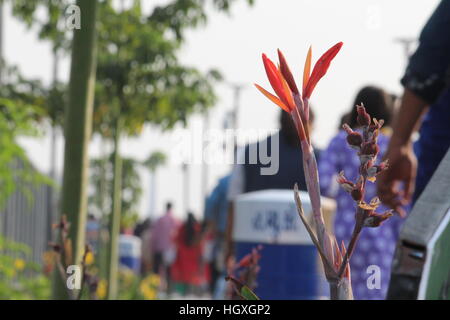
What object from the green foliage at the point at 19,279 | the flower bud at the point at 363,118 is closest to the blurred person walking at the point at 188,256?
the green foliage at the point at 19,279

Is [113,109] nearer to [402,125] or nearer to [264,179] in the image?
[264,179]

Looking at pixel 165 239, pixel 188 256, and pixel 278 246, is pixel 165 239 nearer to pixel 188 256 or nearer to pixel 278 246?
pixel 188 256

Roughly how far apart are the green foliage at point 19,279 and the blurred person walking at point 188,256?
22.8ft

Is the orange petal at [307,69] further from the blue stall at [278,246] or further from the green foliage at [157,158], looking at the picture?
the green foliage at [157,158]

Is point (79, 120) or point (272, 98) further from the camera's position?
point (79, 120)

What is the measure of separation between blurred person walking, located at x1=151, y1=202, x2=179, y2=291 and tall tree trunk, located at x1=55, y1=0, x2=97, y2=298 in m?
15.2

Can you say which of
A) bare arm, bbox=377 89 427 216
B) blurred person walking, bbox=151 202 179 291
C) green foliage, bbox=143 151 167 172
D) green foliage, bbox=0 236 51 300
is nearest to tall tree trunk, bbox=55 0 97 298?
green foliage, bbox=0 236 51 300

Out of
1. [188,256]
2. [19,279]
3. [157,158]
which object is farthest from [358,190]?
[157,158]

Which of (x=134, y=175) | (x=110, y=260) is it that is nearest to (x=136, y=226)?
(x=134, y=175)

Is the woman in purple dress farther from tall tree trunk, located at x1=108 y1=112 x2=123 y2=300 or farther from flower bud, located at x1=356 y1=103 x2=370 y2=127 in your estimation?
tall tree trunk, located at x1=108 y1=112 x2=123 y2=300

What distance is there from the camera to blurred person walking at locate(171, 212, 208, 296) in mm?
16016

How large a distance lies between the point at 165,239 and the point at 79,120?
1570 cm

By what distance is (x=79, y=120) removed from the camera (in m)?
3.51

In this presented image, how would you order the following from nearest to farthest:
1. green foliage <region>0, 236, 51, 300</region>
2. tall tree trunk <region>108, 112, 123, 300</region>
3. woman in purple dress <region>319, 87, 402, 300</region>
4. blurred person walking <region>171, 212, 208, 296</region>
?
woman in purple dress <region>319, 87, 402, 300</region> < green foliage <region>0, 236, 51, 300</region> < tall tree trunk <region>108, 112, 123, 300</region> < blurred person walking <region>171, 212, 208, 296</region>
